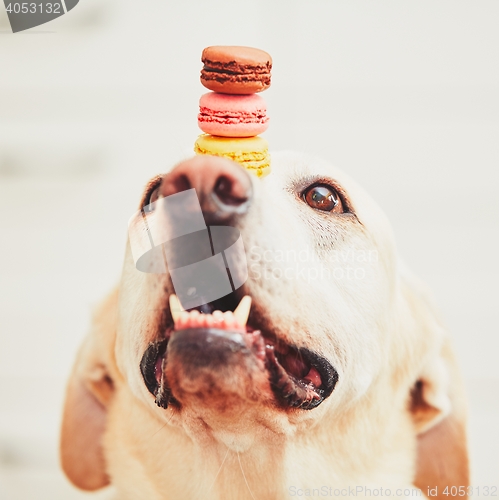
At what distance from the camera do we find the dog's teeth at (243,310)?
2.91ft

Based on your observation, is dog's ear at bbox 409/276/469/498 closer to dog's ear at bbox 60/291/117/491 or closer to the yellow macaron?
the yellow macaron

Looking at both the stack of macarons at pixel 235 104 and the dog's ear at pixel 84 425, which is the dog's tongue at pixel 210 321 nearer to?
the stack of macarons at pixel 235 104

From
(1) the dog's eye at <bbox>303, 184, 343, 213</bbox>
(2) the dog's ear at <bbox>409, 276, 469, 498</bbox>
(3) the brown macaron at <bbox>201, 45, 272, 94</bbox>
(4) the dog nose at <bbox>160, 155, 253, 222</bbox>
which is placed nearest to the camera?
(4) the dog nose at <bbox>160, 155, 253, 222</bbox>

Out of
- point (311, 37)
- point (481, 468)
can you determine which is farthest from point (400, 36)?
point (481, 468)

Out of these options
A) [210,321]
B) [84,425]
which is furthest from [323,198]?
[84,425]

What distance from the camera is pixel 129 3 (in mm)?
1804

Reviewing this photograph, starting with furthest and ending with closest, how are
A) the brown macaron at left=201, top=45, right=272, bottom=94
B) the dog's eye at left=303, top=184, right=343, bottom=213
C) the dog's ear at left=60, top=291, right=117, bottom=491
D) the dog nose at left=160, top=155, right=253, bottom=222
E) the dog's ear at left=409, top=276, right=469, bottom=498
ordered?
the dog's ear at left=60, top=291, right=117, bottom=491
the dog's ear at left=409, top=276, right=469, bottom=498
the dog's eye at left=303, top=184, right=343, bottom=213
the brown macaron at left=201, top=45, right=272, bottom=94
the dog nose at left=160, top=155, right=253, bottom=222

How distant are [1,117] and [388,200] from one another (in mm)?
1501

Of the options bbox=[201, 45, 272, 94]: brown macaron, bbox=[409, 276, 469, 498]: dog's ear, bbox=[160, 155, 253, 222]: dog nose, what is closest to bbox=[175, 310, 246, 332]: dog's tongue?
bbox=[160, 155, 253, 222]: dog nose

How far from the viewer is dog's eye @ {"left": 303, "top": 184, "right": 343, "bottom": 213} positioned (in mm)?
1214

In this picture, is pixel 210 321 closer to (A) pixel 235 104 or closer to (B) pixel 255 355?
(B) pixel 255 355

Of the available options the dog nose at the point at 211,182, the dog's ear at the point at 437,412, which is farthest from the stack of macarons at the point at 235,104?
the dog's ear at the point at 437,412

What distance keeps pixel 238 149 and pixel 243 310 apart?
1.04 feet

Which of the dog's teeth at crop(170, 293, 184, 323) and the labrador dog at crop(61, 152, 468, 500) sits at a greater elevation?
the dog's teeth at crop(170, 293, 184, 323)
